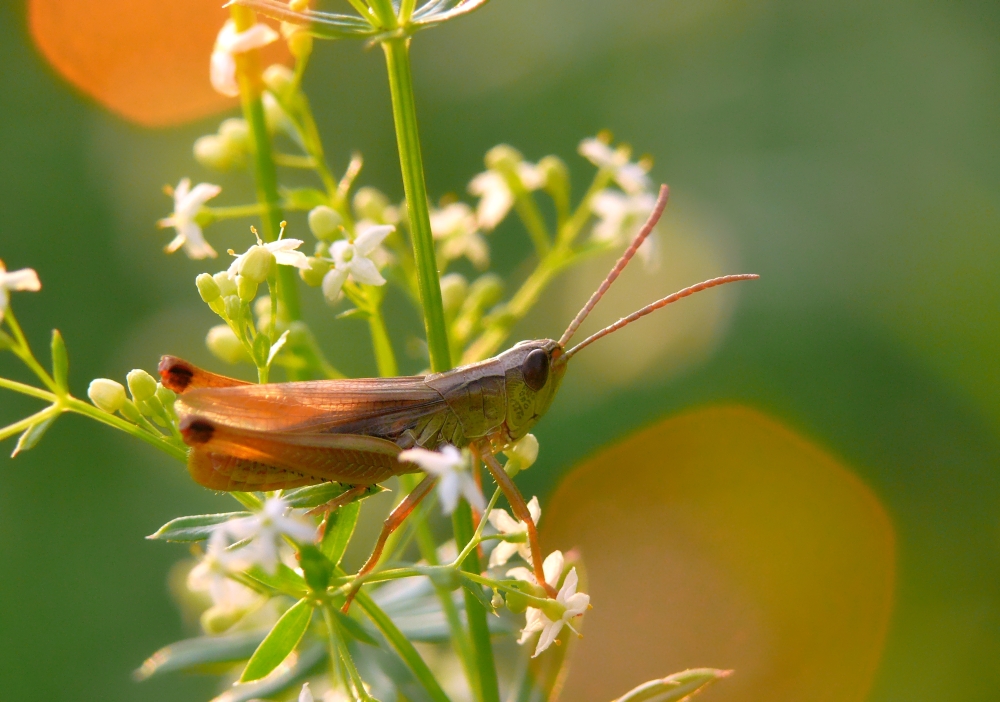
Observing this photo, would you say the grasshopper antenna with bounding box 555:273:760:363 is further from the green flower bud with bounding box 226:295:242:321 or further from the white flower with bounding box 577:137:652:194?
the white flower with bounding box 577:137:652:194

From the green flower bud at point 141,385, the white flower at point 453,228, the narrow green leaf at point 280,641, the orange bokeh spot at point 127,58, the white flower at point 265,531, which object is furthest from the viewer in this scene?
the orange bokeh spot at point 127,58

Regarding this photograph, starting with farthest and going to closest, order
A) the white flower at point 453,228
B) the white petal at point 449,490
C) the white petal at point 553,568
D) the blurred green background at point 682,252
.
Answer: the blurred green background at point 682,252 < the white flower at point 453,228 < the white petal at point 553,568 < the white petal at point 449,490

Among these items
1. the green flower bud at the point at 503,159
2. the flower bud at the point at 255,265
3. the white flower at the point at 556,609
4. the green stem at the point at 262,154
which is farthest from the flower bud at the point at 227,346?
the green flower bud at the point at 503,159

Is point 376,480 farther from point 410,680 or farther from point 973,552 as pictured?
point 973,552

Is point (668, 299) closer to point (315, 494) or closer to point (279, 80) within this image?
point (315, 494)

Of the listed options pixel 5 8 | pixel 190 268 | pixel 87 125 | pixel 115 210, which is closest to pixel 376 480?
pixel 190 268

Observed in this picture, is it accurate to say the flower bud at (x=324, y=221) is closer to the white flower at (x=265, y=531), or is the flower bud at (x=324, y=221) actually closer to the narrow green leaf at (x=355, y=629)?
the white flower at (x=265, y=531)

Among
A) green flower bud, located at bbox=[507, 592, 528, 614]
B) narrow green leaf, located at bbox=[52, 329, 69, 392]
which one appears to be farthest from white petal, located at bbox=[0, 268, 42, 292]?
green flower bud, located at bbox=[507, 592, 528, 614]
